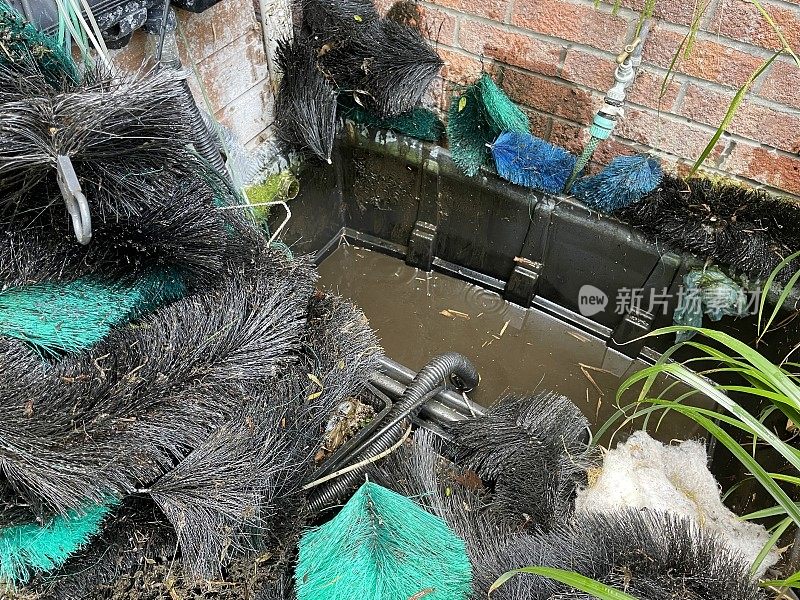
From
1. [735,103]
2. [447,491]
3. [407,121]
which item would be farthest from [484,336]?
[735,103]

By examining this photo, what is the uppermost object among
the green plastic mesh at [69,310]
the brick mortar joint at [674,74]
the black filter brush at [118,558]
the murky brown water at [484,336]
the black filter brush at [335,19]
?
the brick mortar joint at [674,74]

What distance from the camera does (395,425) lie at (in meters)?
1.10

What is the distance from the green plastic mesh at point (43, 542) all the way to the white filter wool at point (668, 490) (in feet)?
2.45

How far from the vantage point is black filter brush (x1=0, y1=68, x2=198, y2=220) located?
662 mm

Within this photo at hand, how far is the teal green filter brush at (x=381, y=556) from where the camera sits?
0.75 metres

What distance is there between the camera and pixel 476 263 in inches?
71.6

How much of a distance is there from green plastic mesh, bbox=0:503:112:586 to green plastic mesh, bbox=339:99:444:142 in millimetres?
1303

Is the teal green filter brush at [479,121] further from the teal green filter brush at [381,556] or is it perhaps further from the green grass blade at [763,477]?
the teal green filter brush at [381,556]

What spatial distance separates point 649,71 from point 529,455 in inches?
39.1

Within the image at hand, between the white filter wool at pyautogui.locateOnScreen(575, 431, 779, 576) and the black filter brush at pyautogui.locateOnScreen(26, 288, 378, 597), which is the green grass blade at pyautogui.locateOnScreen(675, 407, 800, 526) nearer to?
the white filter wool at pyautogui.locateOnScreen(575, 431, 779, 576)

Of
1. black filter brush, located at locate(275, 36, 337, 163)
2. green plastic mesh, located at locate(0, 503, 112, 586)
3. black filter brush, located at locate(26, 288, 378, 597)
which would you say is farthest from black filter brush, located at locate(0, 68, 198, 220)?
black filter brush, located at locate(275, 36, 337, 163)

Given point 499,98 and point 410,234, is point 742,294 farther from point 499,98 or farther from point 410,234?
point 410,234

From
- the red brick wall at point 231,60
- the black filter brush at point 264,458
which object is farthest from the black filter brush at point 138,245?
the red brick wall at point 231,60

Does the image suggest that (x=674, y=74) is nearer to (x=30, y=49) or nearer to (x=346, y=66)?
(x=346, y=66)
